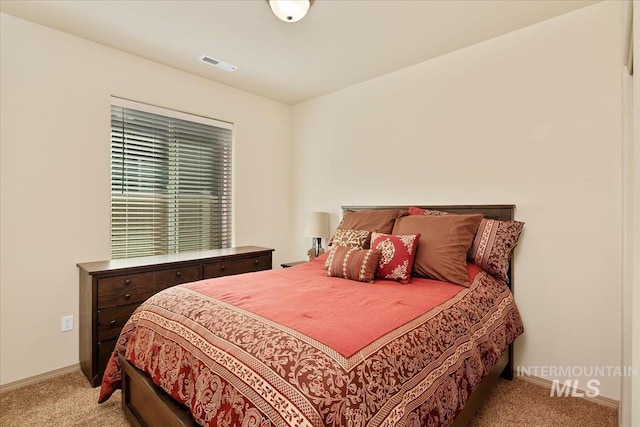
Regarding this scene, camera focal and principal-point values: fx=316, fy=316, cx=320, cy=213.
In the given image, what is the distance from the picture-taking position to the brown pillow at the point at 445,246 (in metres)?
2.09

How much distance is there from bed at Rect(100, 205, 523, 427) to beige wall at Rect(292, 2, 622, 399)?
1.46ft

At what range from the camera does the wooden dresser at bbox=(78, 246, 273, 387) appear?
226cm

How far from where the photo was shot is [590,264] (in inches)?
82.7

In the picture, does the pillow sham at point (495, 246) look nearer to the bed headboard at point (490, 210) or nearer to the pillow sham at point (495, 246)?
the pillow sham at point (495, 246)

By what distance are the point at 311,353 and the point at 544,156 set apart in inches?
86.8

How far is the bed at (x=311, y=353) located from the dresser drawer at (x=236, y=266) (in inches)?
36.1

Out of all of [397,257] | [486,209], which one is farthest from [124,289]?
[486,209]

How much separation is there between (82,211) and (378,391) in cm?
267

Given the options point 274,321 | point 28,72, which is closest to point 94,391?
point 274,321

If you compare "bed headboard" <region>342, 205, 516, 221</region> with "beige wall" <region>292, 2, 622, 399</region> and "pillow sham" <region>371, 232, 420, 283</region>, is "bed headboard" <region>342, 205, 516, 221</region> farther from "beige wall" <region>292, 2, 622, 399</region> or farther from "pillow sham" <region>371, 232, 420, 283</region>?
"pillow sham" <region>371, 232, 420, 283</region>

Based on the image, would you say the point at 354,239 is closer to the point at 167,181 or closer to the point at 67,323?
the point at 167,181

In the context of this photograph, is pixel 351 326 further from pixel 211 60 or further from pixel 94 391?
pixel 211 60

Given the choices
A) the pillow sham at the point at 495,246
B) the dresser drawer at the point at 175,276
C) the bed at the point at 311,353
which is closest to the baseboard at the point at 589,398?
the bed at the point at 311,353

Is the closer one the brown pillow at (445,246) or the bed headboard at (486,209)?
the brown pillow at (445,246)
